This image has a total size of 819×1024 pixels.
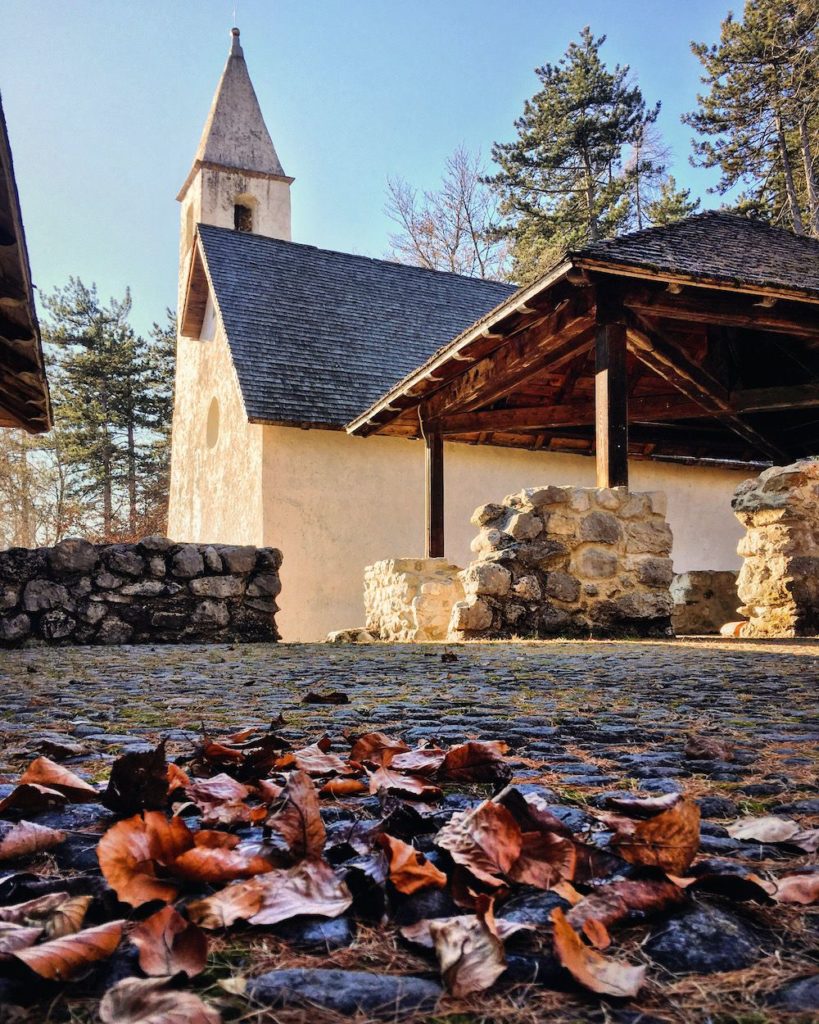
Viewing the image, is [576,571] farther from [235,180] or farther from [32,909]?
[235,180]

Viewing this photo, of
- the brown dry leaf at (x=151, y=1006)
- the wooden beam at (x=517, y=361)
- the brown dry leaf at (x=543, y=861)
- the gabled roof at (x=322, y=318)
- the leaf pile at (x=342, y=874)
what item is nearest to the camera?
the brown dry leaf at (x=151, y=1006)

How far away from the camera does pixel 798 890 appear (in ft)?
3.18

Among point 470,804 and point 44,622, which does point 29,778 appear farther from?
point 44,622

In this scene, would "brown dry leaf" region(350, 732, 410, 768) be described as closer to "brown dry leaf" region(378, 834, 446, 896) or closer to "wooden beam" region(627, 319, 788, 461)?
"brown dry leaf" region(378, 834, 446, 896)

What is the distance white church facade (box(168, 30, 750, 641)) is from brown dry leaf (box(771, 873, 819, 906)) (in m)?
10.7

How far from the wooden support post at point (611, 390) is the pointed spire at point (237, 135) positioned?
15.8 m

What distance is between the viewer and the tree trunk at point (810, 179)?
20922 mm

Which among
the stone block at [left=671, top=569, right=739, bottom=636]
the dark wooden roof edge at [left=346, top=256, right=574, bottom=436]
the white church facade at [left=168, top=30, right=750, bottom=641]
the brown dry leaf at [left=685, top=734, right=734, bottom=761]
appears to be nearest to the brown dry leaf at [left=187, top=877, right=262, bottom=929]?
the brown dry leaf at [left=685, top=734, right=734, bottom=761]

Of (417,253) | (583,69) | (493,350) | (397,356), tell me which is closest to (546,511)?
(493,350)

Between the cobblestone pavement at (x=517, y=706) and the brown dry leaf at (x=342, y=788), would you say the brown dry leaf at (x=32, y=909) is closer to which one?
the brown dry leaf at (x=342, y=788)

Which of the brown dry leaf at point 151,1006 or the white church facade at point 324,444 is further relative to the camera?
the white church facade at point 324,444

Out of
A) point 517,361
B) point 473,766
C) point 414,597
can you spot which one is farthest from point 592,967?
point 414,597

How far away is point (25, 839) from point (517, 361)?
277 inches

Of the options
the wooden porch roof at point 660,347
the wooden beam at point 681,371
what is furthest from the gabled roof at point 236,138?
the wooden beam at point 681,371
